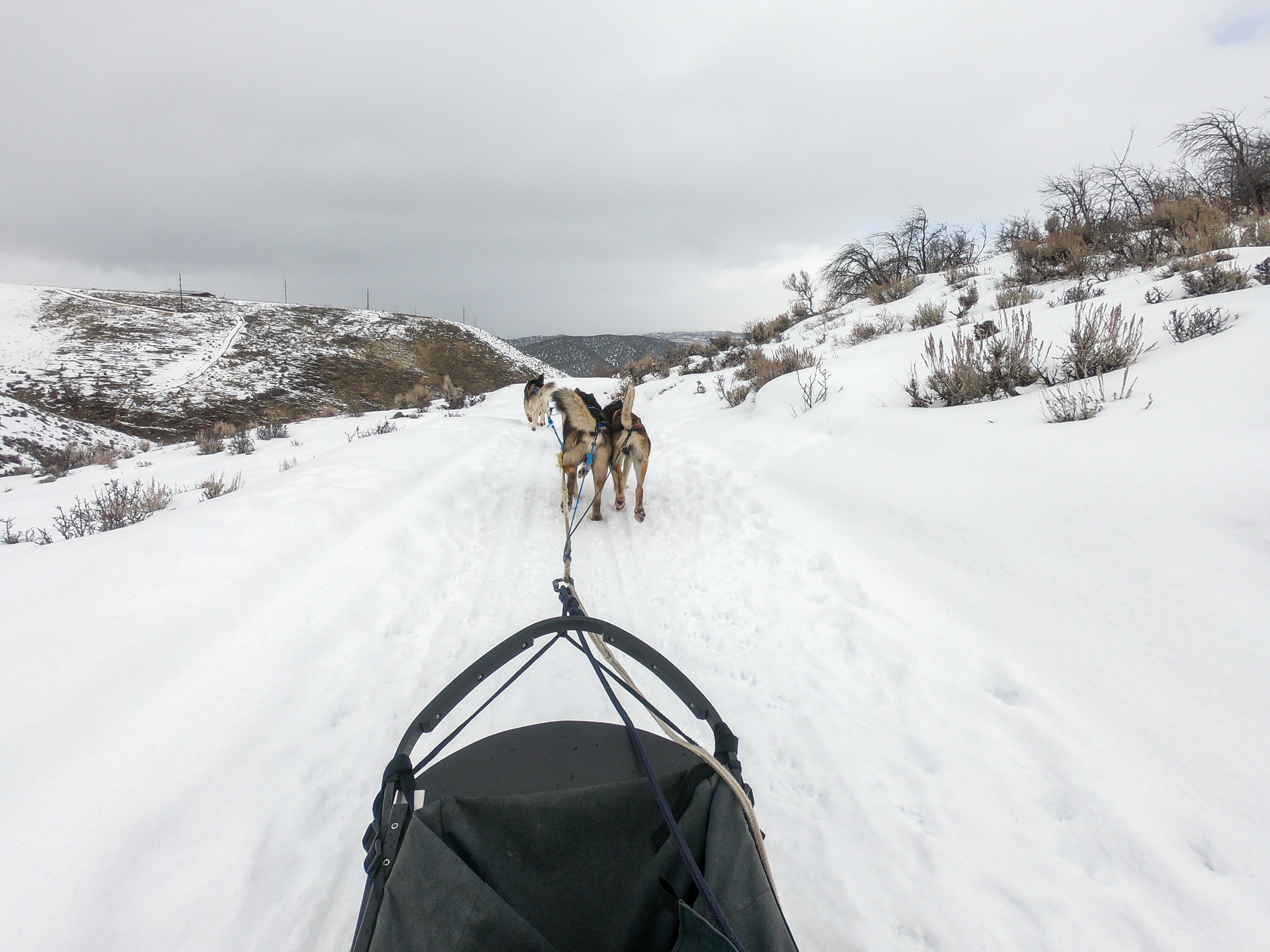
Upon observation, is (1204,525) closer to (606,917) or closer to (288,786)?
(606,917)

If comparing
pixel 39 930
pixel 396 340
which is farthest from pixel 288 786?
pixel 396 340

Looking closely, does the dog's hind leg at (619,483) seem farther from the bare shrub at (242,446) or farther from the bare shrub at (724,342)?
the bare shrub at (724,342)

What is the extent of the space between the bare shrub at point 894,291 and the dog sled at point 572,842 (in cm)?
1489

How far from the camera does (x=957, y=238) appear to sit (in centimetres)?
1736

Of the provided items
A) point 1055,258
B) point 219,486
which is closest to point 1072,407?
point 1055,258

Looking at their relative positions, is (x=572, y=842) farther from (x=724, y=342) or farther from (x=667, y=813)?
(x=724, y=342)

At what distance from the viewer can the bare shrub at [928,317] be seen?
30.4ft

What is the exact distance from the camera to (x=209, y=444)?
32.2 ft

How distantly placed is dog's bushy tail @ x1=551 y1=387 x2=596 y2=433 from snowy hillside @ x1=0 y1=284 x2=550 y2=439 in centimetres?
2016

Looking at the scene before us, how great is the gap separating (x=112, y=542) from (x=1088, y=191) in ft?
66.0

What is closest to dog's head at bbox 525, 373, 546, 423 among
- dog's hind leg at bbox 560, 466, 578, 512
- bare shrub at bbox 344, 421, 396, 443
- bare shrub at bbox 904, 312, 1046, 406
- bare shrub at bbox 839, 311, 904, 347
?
bare shrub at bbox 344, 421, 396, 443

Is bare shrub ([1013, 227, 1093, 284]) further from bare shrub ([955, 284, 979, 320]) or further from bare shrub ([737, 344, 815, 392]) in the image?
bare shrub ([737, 344, 815, 392])

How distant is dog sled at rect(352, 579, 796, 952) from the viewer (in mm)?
1225

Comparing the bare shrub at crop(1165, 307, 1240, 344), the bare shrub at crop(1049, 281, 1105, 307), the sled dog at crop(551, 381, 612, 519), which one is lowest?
the sled dog at crop(551, 381, 612, 519)
